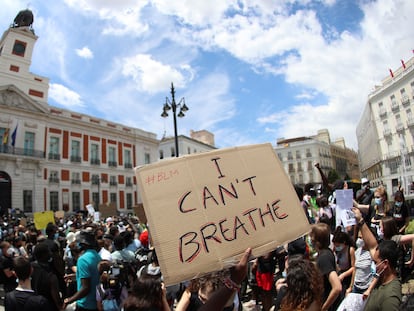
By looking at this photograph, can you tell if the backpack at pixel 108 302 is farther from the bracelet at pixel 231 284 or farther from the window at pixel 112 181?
the window at pixel 112 181

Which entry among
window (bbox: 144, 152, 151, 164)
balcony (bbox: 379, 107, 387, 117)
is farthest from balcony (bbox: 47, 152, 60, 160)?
balcony (bbox: 379, 107, 387, 117)

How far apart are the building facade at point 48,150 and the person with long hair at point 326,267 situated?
23.4 meters

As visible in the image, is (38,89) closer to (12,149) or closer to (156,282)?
(12,149)

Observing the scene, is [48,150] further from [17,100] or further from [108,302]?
[108,302]

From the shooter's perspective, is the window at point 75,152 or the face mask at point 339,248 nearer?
the face mask at point 339,248

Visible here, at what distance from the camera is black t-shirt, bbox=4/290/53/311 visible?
2775 millimetres

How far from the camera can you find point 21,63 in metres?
31.8

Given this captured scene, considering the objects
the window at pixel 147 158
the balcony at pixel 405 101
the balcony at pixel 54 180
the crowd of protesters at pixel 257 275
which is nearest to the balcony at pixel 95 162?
the balcony at pixel 54 180

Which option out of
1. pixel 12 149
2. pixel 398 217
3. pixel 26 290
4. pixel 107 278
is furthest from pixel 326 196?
pixel 12 149

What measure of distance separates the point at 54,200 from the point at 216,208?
32.0 m

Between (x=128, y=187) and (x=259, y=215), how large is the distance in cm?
3705

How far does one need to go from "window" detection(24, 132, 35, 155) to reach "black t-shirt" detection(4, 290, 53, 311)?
2949 centimetres

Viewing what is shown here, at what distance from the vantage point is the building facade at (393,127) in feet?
119

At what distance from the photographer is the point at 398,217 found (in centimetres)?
625
